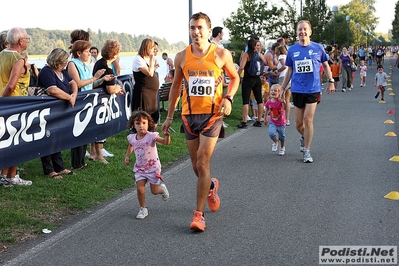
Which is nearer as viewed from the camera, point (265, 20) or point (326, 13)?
point (326, 13)

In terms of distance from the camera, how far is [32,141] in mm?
7688

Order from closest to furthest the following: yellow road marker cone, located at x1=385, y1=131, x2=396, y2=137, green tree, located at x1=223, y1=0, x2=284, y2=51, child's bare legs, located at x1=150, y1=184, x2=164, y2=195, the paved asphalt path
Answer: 1. the paved asphalt path
2. child's bare legs, located at x1=150, y1=184, x2=164, y2=195
3. yellow road marker cone, located at x1=385, y1=131, x2=396, y2=137
4. green tree, located at x1=223, y1=0, x2=284, y2=51

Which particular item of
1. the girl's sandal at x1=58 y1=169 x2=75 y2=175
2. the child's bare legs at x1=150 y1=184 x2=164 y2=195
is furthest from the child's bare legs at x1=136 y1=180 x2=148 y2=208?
the girl's sandal at x1=58 y1=169 x2=75 y2=175

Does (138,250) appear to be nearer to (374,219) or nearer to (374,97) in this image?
(374,219)

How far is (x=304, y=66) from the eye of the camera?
9.59 m

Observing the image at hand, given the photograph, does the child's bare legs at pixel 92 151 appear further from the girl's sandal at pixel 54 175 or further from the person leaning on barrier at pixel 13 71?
the person leaning on barrier at pixel 13 71

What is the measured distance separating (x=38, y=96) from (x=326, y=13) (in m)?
42.2

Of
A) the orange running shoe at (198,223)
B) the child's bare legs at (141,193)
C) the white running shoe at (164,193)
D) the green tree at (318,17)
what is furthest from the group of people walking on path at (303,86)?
the green tree at (318,17)

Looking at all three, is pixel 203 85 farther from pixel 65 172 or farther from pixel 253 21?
pixel 253 21

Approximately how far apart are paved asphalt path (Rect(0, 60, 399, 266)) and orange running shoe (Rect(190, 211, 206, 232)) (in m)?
0.06

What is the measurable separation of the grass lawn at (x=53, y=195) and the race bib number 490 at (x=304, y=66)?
248 cm

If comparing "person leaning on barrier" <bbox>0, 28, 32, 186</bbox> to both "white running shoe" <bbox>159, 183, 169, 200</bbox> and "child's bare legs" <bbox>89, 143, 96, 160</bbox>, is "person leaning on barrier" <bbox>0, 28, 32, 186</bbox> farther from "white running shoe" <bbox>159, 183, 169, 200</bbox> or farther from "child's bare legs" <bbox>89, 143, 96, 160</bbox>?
"white running shoe" <bbox>159, 183, 169, 200</bbox>

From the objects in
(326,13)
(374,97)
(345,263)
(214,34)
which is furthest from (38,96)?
(326,13)

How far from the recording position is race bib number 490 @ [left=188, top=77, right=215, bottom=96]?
19.8 feet
